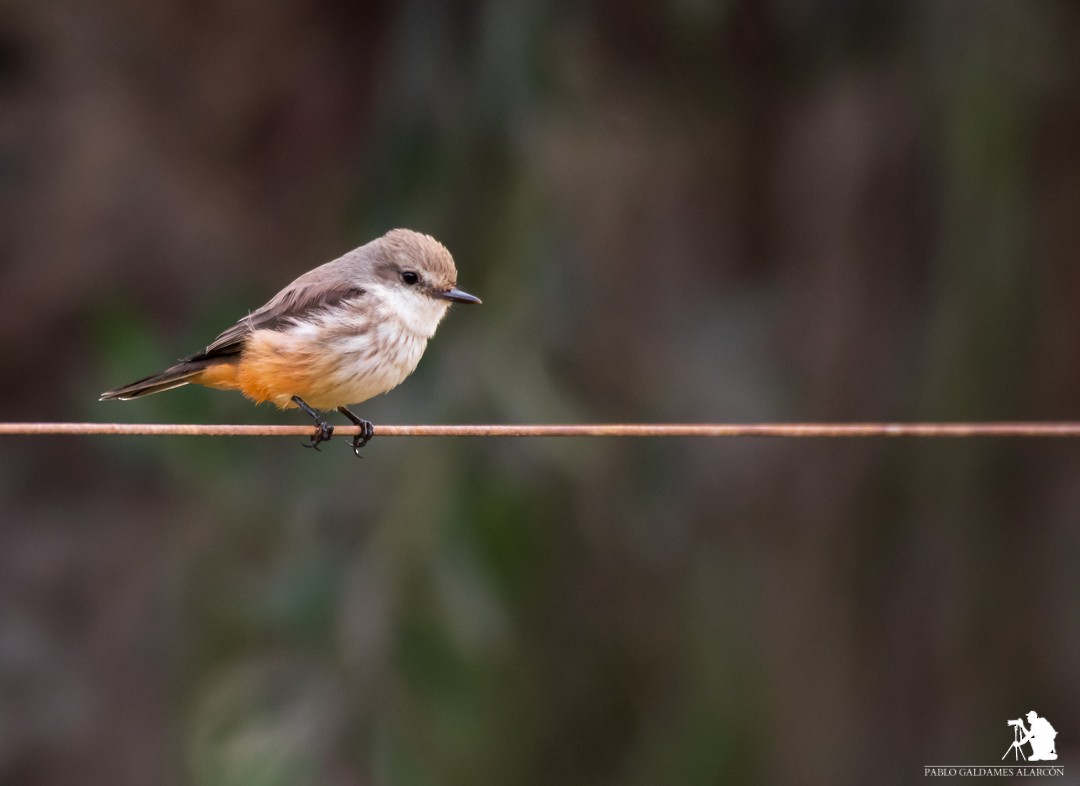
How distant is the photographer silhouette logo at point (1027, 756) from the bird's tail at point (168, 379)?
3638 millimetres

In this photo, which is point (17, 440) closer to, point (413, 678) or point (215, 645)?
point (215, 645)

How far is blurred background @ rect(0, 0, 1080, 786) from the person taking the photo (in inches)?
210

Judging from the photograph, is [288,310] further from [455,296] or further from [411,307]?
[455,296]

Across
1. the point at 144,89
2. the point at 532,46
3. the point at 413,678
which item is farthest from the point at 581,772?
the point at 144,89

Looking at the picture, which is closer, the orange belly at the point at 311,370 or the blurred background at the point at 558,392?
the orange belly at the point at 311,370

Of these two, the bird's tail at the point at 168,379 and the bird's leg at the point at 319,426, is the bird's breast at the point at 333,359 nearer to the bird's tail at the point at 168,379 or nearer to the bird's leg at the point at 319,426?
the bird's leg at the point at 319,426

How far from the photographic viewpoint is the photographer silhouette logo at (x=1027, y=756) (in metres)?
5.83

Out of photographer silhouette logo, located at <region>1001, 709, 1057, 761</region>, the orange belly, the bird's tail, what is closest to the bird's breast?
the orange belly

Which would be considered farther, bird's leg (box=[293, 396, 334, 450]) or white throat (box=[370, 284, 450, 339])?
white throat (box=[370, 284, 450, 339])

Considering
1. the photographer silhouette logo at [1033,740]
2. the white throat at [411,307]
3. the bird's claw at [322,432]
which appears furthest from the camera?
the photographer silhouette logo at [1033,740]

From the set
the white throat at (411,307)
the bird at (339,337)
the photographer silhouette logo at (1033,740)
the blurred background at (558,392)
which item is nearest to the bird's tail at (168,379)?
the bird at (339,337)

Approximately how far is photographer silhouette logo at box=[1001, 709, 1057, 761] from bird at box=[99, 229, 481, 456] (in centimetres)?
314

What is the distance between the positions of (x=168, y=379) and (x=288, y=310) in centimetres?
42

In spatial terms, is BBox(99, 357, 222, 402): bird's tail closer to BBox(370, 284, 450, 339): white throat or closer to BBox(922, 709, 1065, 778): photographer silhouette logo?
BBox(370, 284, 450, 339): white throat
